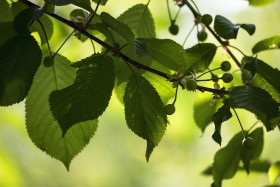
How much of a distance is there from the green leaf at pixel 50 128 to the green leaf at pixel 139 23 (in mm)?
245

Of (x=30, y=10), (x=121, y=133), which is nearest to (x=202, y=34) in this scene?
(x=30, y=10)

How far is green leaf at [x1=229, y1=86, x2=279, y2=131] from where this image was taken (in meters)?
0.65

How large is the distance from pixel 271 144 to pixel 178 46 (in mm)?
3599

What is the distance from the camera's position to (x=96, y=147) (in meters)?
5.46

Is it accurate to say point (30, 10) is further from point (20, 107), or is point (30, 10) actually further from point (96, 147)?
point (96, 147)

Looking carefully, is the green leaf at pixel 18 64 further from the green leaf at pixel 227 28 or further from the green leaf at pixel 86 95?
the green leaf at pixel 227 28

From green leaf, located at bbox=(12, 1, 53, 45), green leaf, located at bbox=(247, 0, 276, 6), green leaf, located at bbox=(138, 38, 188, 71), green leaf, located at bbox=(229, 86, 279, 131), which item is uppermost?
green leaf, located at bbox=(247, 0, 276, 6)

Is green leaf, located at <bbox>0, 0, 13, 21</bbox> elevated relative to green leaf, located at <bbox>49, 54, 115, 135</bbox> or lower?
elevated

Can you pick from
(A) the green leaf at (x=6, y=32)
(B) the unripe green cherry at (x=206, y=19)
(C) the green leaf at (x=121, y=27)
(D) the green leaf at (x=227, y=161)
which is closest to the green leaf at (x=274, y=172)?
(D) the green leaf at (x=227, y=161)

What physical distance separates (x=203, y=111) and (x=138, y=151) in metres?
4.26

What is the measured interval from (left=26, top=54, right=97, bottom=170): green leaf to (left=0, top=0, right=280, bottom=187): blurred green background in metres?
2.21

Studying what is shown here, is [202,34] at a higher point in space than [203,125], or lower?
higher

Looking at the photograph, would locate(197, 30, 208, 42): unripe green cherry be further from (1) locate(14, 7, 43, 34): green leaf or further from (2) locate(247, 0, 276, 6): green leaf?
(1) locate(14, 7, 43, 34): green leaf

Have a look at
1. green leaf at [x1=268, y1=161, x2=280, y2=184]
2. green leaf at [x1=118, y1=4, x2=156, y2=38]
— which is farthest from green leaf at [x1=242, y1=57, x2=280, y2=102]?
green leaf at [x1=268, y1=161, x2=280, y2=184]
